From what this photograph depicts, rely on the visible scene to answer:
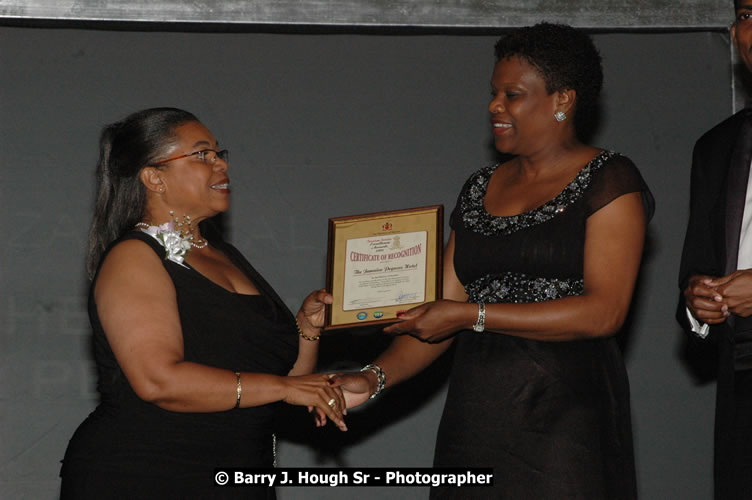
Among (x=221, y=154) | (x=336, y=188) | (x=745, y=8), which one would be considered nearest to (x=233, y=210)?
(x=336, y=188)

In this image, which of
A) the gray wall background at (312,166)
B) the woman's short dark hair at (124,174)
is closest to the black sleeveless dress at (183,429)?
the woman's short dark hair at (124,174)

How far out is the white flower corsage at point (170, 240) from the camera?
2.93 m

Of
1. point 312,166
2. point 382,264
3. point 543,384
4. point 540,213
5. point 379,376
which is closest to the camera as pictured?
point 543,384

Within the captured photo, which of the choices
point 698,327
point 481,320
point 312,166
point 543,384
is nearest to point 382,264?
point 481,320

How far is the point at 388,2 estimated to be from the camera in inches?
202

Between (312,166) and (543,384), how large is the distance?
2575 millimetres

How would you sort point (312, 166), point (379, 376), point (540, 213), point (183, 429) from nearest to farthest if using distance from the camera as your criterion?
1. point (183, 429)
2. point (540, 213)
3. point (379, 376)
4. point (312, 166)

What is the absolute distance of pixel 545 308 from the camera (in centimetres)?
289

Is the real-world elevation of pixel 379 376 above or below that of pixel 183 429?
above

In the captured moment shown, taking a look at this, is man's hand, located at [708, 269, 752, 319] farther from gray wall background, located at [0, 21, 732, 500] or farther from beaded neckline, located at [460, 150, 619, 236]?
gray wall background, located at [0, 21, 732, 500]

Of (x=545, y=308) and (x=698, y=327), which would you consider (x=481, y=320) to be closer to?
(x=545, y=308)

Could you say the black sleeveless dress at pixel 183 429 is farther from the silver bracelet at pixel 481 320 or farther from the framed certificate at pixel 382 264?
the silver bracelet at pixel 481 320

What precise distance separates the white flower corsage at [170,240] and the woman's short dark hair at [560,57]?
4.01 feet

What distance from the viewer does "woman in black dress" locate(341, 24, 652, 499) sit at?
288cm
